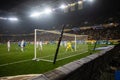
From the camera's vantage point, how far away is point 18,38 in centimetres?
6575

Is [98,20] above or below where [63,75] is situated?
above

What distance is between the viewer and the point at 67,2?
28312 millimetres

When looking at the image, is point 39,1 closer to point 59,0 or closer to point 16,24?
point 59,0

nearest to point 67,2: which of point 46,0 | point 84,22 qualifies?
point 46,0

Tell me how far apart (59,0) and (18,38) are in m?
42.7

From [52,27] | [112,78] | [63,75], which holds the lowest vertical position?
[112,78]

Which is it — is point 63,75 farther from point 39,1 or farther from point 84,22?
point 84,22

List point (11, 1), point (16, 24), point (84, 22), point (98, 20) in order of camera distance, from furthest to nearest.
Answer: point (16, 24)
point (84, 22)
point (98, 20)
point (11, 1)

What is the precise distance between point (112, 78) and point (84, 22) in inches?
2079

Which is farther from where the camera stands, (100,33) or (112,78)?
(100,33)

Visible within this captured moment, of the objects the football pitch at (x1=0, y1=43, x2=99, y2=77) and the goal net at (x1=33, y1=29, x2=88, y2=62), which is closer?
the football pitch at (x1=0, y1=43, x2=99, y2=77)

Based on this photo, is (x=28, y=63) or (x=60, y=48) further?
(x=60, y=48)

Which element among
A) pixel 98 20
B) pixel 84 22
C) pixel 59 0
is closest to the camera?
pixel 59 0

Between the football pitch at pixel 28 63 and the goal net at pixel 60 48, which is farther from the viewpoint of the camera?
the goal net at pixel 60 48
